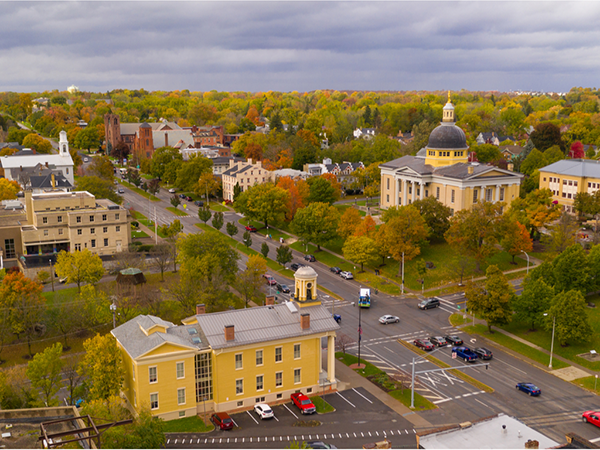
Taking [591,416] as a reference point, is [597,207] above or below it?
above

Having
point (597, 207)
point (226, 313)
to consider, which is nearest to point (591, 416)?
point (226, 313)

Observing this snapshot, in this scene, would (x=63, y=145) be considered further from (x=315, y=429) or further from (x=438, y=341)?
(x=315, y=429)

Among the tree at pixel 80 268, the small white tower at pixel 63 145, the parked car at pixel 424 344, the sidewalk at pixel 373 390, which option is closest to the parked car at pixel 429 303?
the parked car at pixel 424 344

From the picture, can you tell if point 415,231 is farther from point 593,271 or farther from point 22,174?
point 22,174

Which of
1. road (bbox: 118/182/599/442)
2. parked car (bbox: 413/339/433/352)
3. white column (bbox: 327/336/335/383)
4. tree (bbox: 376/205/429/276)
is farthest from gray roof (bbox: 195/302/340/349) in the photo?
tree (bbox: 376/205/429/276)

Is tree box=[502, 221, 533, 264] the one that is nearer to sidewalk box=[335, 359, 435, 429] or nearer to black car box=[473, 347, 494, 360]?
black car box=[473, 347, 494, 360]

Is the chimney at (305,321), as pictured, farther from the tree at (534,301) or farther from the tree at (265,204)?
the tree at (265,204)
